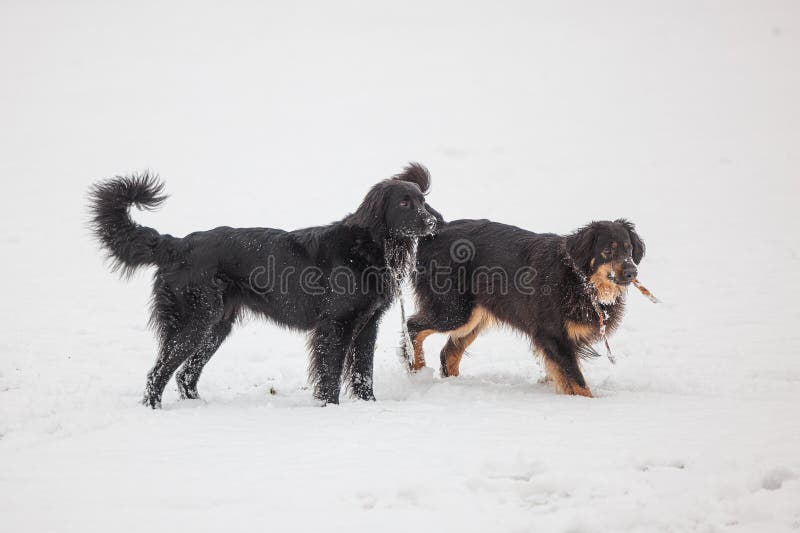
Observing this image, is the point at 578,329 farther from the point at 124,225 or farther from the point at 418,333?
the point at 124,225

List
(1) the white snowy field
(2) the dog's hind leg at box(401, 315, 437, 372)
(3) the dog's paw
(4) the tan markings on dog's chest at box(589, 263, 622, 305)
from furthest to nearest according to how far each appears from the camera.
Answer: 1. (2) the dog's hind leg at box(401, 315, 437, 372)
2. (4) the tan markings on dog's chest at box(589, 263, 622, 305)
3. (3) the dog's paw
4. (1) the white snowy field

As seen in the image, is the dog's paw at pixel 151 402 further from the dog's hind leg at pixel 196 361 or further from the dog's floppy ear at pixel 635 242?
the dog's floppy ear at pixel 635 242

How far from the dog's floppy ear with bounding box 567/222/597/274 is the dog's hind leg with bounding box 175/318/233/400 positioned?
9.69 feet

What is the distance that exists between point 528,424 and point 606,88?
2402 centimetres

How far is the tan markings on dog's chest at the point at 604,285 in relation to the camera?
17.9ft

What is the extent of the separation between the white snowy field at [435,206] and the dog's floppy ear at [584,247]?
1.09 m

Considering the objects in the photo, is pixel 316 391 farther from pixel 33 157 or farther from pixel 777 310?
pixel 33 157

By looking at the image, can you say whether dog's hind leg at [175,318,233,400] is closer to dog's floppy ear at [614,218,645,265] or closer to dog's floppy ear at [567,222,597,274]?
dog's floppy ear at [567,222,597,274]

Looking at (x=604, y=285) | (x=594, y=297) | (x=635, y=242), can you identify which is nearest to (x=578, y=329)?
(x=594, y=297)

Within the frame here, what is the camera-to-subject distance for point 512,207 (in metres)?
16.0

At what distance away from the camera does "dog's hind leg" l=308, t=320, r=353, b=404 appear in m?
5.37

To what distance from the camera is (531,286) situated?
19.3ft

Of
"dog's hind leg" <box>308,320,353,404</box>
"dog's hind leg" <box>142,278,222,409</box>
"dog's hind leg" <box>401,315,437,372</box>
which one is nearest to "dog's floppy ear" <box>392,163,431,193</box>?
"dog's hind leg" <box>401,315,437,372</box>

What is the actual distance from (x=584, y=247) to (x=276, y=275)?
2.53 metres
